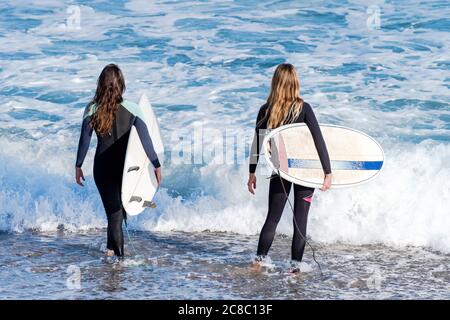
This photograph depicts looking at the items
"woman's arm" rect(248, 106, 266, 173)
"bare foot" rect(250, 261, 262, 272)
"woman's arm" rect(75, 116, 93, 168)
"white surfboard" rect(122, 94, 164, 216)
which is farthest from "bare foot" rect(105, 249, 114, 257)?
"woman's arm" rect(248, 106, 266, 173)

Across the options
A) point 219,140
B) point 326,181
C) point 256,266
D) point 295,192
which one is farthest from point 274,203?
point 219,140

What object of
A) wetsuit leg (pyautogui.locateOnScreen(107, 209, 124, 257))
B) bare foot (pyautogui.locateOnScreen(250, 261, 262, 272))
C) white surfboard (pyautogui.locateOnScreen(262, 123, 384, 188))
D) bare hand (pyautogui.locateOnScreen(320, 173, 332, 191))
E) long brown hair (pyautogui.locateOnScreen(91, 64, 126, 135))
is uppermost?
long brown hair (pyautogui.locateOnScreen(91, 64, 126, 135))

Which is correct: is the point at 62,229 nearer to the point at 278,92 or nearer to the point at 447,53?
the point at 278,92

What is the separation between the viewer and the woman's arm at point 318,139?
577 cm

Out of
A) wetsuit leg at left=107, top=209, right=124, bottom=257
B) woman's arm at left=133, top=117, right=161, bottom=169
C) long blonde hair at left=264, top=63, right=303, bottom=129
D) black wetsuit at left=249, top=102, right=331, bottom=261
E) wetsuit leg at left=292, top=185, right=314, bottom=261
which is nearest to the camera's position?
long blonde hair at left=264, top=63, right=303, bottom=129

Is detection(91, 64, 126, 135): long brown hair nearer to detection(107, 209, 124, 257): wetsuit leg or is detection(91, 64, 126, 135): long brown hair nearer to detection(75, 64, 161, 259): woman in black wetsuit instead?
detection(75, 64, 161, 259): woman in black wetsuit

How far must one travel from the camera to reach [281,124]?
583cm

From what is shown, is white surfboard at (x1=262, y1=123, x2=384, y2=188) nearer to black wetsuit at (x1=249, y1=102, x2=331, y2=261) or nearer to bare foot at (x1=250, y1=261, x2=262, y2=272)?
black wetsuit at (x1=249, y1=102, x2=331, y2=261)

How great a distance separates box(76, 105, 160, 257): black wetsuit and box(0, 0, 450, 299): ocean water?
527 millimetres

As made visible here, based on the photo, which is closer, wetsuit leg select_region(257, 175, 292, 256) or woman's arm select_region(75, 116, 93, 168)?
wetsuit leg select_region(257, 175, 292, 256)

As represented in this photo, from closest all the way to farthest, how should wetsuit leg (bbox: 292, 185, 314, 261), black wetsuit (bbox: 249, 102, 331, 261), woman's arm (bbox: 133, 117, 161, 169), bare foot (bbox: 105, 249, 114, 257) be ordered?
1. black wetsuit (bbox: 249, 102, 331, 261)
2. wetsuit leg (bbox: 292, 185, 314, 261)
3. woman's arm (bbox: 133, 117, 161, 169)
4. bare foot (bbox: 105, 249, 114, 257)

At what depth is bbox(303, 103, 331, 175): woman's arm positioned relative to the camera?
18.9 ft

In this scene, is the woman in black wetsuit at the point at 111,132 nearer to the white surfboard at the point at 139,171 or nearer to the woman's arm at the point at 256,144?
the white surfboard at the point at 139,171

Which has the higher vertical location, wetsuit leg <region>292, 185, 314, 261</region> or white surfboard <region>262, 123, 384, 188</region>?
white surfboard <region>262, 123, 384, 188</region>
